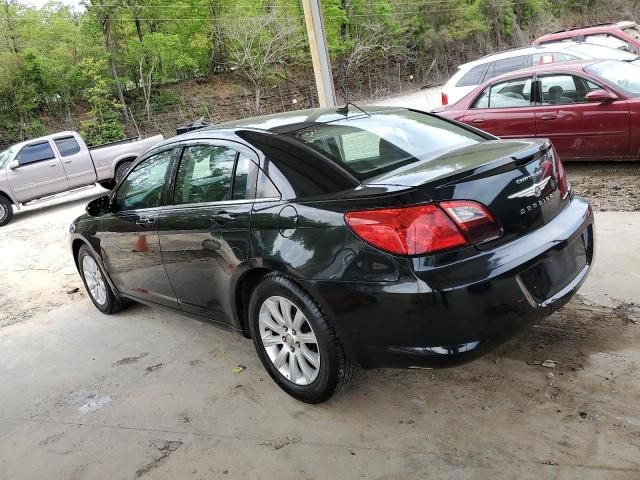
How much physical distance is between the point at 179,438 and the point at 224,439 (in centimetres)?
27

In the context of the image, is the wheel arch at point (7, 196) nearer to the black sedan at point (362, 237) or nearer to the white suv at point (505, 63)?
the white suv at point (505, 63)

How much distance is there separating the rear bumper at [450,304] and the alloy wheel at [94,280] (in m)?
3.00

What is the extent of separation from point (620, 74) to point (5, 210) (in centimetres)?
1158

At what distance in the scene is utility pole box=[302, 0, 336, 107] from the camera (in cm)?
771

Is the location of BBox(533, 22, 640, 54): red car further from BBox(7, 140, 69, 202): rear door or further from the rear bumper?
the rear bumper

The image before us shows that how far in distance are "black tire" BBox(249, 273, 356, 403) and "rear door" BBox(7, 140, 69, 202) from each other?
Result: 11.1 m

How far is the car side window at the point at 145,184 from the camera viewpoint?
396cm

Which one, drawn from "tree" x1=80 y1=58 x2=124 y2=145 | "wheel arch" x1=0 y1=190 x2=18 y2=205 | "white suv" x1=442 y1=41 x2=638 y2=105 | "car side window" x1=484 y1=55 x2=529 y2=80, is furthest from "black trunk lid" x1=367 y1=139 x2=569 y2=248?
"tree" x1=80 y1=58 x2=124 y2=145

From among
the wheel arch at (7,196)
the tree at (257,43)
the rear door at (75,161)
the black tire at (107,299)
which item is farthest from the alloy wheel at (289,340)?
the tree at (257,43)

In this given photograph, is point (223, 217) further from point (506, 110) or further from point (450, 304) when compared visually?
point (506, 110)

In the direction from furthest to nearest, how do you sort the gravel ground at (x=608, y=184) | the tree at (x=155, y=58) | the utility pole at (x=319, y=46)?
the tree at (x=155, y=58) → the utility pole at (x=319, y=46) → the gravel ground at (x=608, y=184)

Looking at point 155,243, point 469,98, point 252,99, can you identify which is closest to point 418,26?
point 252,99

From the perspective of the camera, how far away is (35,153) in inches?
505

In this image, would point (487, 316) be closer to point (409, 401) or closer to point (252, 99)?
point (409, 401)
